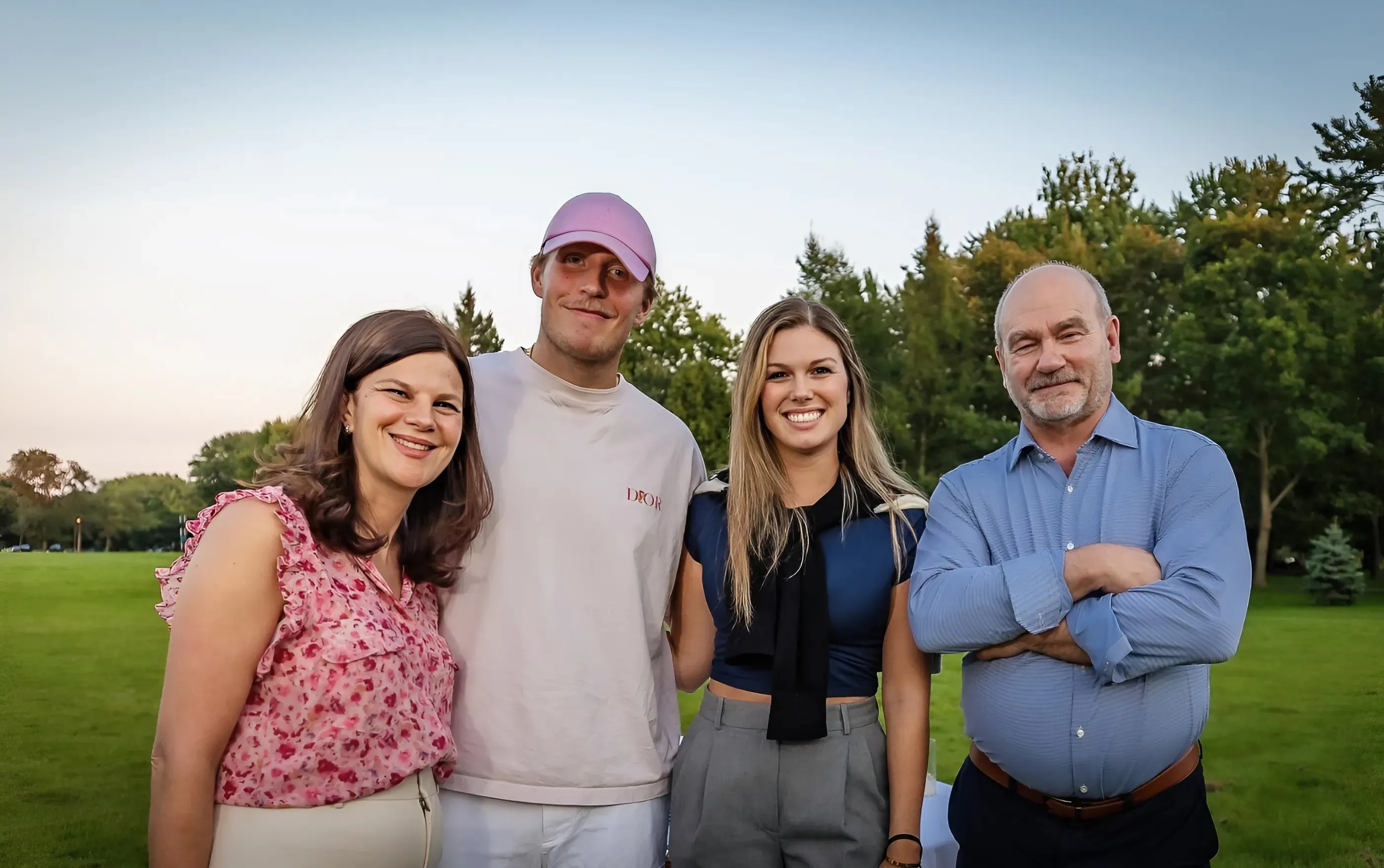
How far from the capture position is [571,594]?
3078 millimetres

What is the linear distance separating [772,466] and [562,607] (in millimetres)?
836

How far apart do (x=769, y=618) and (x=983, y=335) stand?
104 ft

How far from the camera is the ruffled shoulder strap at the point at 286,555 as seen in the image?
7.40 ft

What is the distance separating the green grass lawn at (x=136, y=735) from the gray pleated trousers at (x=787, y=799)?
7.69 meters

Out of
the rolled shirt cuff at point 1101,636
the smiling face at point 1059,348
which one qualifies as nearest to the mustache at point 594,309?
the smiling face at point 1059,348

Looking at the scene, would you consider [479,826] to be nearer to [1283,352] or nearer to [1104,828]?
[1104,828]

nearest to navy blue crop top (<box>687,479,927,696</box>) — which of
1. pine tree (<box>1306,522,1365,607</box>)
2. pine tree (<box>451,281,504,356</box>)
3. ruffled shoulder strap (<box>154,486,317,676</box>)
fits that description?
ruffled shoulder strap (<box>154,486,317,676</box>)

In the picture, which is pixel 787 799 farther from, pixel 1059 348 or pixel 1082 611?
pixel 1059 348

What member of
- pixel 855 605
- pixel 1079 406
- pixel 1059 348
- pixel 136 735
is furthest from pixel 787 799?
pixel 136 735

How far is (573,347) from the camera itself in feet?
10.5

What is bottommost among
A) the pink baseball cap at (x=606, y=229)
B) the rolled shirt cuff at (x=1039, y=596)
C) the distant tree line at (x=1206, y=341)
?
the rolled shirt cuff at (x=1039, y=596)

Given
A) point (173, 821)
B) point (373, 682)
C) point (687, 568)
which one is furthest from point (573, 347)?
point (173, 821)

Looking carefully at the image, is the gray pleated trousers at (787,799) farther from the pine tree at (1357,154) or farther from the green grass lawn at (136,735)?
the pine tree at (1357,154)

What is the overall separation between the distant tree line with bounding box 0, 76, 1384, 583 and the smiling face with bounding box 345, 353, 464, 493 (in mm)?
16163
